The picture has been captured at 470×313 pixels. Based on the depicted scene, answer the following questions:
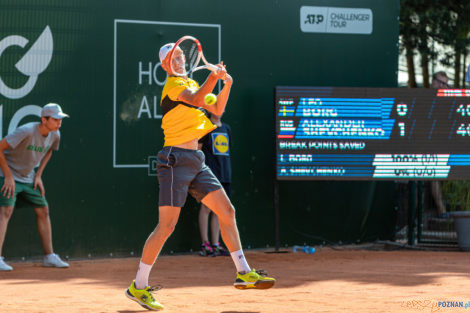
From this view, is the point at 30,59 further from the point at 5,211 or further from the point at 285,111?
the point at 285,111

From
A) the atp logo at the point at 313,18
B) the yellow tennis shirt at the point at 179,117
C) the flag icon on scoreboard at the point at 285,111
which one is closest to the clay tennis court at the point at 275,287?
the yellow tennis shirt at the point at 179,117

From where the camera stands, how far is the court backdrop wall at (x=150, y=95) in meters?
9.48

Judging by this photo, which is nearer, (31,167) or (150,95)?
(31,167)

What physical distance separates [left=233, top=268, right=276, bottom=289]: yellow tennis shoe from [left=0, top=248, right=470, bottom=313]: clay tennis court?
16 centimetres

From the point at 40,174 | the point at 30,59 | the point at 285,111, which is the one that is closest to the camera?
the point at 40,174

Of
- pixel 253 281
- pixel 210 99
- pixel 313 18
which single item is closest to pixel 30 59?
pixel 313 18

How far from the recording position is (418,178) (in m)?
10.2

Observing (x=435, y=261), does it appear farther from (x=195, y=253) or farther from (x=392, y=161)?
(x=195, y=253)

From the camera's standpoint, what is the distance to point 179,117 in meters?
5.98

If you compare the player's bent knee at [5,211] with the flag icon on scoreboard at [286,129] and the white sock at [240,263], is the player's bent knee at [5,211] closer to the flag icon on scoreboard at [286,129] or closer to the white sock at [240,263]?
the flag icon on scoreboard at [286,129]

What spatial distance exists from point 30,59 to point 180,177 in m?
4.21

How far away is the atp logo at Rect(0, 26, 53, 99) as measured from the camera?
9336 mm

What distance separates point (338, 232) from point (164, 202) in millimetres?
5394

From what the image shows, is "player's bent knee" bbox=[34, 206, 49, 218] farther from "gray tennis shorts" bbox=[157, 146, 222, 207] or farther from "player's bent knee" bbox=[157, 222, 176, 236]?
"player's bent knee" bbox=[157, 222, 176, 236]
